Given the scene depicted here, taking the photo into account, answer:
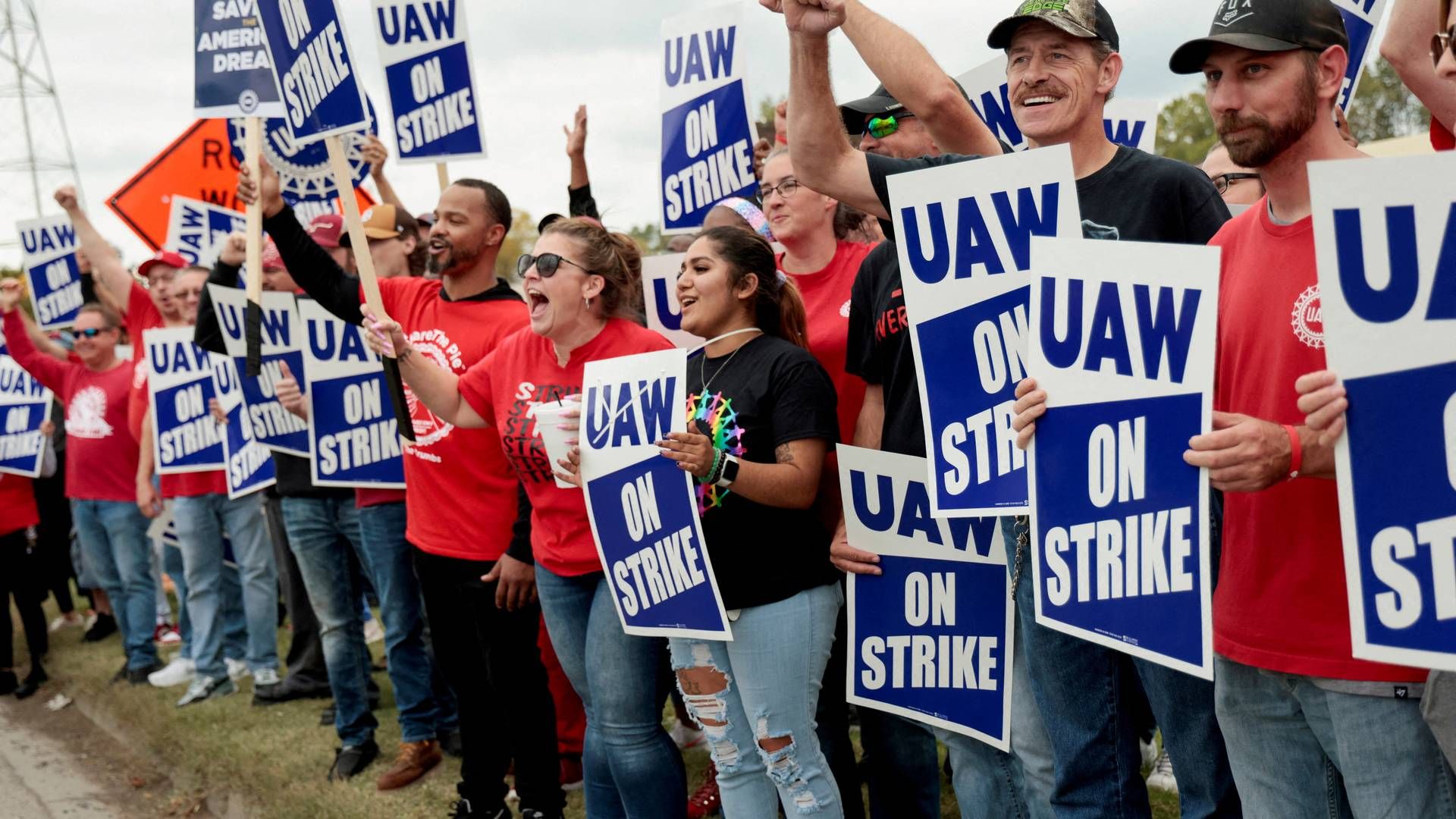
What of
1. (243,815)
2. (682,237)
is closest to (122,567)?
(243,815)

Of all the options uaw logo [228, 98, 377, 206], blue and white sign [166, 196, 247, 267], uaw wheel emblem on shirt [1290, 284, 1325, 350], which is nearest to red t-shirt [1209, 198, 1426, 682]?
uaw wheel emblem on shirt [1290, 284, 1325, 350]

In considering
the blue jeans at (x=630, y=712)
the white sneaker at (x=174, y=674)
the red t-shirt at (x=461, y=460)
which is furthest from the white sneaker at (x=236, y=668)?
the blue jeans at (x=630, y=712)

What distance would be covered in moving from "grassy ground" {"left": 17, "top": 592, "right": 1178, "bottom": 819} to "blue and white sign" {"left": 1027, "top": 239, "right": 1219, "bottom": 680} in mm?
2294

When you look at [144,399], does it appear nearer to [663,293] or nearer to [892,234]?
[663,293]

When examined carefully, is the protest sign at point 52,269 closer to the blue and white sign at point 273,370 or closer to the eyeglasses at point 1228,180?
the blue and white sign at point 273,370

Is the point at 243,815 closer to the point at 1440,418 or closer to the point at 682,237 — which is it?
the point at 682,237

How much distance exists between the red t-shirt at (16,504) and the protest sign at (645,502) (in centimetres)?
696

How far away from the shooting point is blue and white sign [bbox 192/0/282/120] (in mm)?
5941

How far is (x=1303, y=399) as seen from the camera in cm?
217

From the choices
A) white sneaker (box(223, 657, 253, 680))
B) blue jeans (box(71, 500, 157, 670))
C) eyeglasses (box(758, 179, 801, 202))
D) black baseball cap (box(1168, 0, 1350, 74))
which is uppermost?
black baseball cap (box(1168, 0, 1350, 74))

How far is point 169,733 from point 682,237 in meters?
3.96

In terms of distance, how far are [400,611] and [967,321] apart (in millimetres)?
3527

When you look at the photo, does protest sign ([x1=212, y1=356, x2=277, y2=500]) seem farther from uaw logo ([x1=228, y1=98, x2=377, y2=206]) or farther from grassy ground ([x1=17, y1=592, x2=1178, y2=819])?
grassy ground ([x1=17, y1=592, x2=1178, y2=819])

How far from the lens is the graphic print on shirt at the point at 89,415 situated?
29.4 feet
